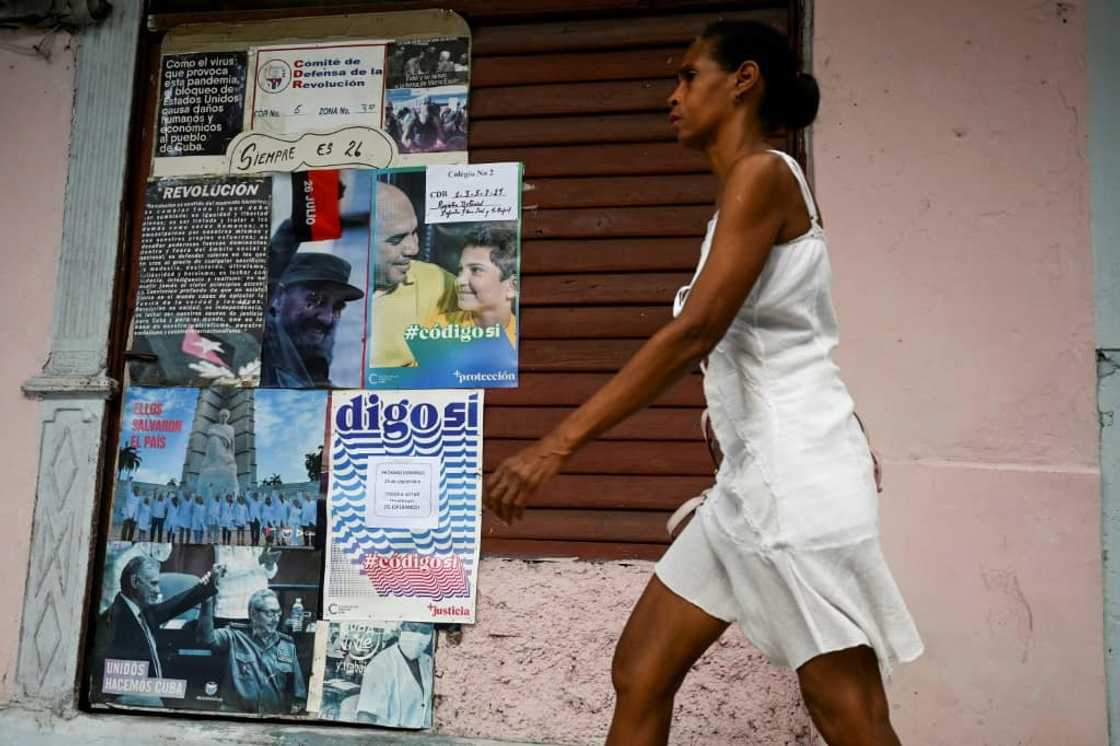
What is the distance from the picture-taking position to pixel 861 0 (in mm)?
3973

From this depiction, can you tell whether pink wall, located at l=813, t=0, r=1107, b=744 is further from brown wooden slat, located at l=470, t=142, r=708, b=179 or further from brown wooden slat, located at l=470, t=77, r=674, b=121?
brown wooden slat, located at l=470, t=77, r=674, b=121

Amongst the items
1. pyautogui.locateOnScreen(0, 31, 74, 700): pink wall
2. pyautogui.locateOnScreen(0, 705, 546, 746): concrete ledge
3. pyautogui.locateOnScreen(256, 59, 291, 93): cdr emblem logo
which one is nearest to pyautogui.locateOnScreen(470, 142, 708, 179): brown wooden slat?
pyautogui.locateOnScreen(256, 59, 291, 93): cdr emblem logo

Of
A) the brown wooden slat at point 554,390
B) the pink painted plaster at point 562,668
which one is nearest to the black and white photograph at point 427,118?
the brown wooden slat at point 554,390

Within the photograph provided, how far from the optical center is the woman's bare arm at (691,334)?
6.17ft

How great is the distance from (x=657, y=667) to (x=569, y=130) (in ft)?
8.53

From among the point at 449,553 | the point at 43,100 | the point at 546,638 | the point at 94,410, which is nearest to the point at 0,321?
the point at 94,410

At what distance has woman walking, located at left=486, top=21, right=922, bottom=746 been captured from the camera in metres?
1.94

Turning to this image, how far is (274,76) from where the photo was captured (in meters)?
4.50

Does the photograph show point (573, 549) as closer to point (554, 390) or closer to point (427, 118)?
point (554, 390)

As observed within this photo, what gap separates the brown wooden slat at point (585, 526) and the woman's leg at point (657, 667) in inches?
64.7

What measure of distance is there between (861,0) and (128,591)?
375 centimetres

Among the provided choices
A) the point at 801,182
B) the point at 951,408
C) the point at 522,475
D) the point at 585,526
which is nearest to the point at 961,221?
the point at 951,408

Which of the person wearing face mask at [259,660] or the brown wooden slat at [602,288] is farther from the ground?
the brown wooden slat at [602,288]

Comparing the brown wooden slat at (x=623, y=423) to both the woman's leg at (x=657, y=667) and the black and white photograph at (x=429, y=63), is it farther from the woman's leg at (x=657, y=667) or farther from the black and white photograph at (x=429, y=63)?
the woman's leg at (x=657, y=667)
